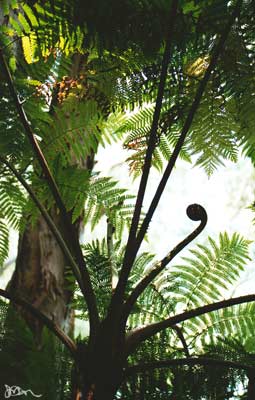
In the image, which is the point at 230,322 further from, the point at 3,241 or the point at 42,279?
the point at 42,279

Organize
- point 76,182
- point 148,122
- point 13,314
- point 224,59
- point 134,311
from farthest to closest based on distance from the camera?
point 148,122 → point 76,182 → point 134,311 → point 224,59 → point 13,314

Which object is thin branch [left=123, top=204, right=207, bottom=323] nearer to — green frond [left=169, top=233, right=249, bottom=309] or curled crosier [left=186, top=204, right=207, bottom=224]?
curled crosier [left=186, top=204, right=207, bottom=224]

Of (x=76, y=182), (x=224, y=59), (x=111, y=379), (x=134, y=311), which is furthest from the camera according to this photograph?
(x=76, y=182)

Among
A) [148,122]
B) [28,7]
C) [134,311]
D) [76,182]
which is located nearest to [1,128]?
[76,182]

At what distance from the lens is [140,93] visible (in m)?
1.14

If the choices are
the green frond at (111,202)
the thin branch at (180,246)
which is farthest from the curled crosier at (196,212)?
the green frond at (111,202)

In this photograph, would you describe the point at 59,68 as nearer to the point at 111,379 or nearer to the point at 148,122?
the point at 148,122

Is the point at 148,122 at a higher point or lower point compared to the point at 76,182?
higher

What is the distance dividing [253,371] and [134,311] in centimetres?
44

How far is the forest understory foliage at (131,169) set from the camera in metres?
0.77

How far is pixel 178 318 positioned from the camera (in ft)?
2.52

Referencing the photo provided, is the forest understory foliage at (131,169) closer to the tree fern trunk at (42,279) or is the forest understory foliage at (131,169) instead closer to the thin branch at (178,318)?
the thin branch at (178,318)
